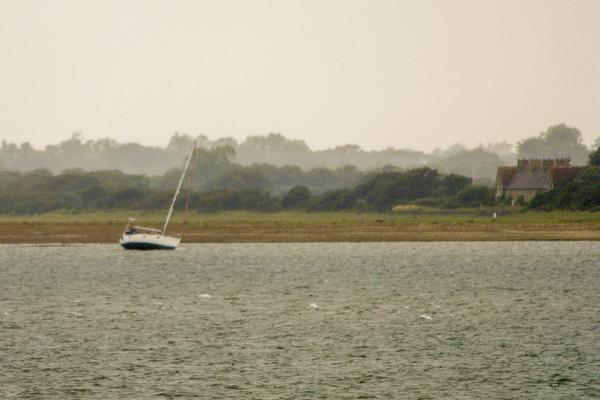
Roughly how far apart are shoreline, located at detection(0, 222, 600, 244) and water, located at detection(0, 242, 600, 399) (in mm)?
20309

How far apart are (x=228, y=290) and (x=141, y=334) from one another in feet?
66.5

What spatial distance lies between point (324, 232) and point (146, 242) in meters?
24.8

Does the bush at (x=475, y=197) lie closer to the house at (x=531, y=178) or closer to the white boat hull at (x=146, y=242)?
the house at (x=531, y=178)

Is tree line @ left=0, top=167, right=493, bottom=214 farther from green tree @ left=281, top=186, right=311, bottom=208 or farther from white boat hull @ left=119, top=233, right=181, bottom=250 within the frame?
white boat hull @ left=119, top=233, right=181, bottom=250

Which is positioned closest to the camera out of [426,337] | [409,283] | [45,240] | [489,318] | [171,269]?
[426,337]

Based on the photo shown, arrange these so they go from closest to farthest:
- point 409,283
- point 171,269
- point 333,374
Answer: point 333,374 → point 409,283 → point 171,269

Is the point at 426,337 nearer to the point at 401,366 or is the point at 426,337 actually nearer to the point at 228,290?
the point at 401,366

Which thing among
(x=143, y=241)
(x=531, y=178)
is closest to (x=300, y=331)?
(x=143, y=241)

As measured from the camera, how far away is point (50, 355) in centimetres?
Answer: 3588

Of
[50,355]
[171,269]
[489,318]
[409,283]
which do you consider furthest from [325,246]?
[50,355]

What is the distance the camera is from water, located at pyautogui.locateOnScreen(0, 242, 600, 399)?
102ft

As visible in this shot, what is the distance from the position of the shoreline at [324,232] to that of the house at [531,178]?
28.8 meters

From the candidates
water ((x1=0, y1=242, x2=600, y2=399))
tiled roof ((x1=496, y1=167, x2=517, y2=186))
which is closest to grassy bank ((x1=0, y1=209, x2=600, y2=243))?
tiled roof ((x1=496, y1=167, x2=517, y2=186))

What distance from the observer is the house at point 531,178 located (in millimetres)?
144375
